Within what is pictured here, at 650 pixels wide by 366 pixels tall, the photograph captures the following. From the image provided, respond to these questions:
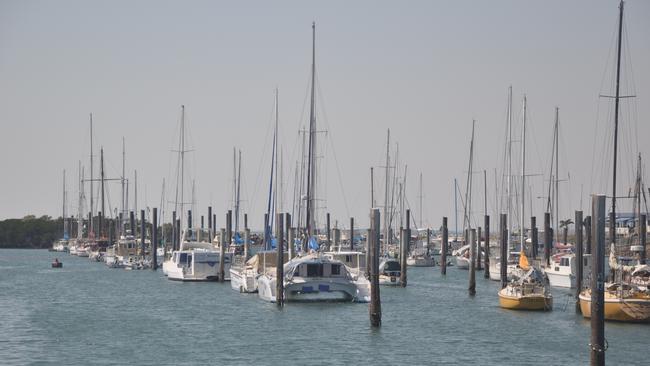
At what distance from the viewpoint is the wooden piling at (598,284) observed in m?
30.0

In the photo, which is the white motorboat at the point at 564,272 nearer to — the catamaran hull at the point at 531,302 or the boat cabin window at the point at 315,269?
the catamaran hull at the point at 531,302

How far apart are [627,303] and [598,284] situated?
17910 millimetres

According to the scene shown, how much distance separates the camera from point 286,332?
4850cm

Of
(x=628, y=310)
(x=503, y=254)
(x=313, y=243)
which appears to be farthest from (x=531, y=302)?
(x=503, y=254)

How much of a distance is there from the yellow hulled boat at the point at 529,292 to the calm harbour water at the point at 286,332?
0.66 m

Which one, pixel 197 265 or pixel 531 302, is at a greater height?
pixel 197 265

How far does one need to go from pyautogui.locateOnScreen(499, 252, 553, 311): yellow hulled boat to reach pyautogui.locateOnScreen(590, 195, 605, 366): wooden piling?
2515cm

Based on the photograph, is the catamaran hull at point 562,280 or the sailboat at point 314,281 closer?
the sailboat at point 314,281

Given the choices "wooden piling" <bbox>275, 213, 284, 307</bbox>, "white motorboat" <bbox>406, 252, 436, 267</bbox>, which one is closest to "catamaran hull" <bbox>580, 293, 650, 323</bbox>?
"wooden piling" <bbox>275, 213, 284, 307</bbox>

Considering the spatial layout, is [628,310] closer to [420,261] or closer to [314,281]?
[314,281]

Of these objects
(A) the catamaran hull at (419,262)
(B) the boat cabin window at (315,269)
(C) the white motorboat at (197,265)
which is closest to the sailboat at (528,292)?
(B) the boat cabin window at (315,269)

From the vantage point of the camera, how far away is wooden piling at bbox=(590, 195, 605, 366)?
2997 centimetres

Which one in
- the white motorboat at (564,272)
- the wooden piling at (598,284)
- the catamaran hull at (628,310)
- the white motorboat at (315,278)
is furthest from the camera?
the white motorboat at (564,272)

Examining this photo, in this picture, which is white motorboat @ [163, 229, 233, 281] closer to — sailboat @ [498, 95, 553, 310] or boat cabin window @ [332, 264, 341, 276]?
boat cabin window @ [332, 264, 341, 276]
